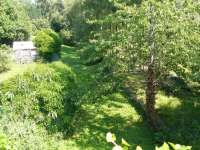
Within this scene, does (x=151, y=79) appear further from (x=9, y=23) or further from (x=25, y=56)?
(x=9, y=23)

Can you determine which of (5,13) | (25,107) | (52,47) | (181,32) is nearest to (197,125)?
(181,32)

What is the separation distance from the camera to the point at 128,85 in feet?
79.5

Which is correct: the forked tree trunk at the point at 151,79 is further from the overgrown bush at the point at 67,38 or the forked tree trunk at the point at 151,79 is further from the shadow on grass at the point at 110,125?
the overgrown bush at the point at 67,38

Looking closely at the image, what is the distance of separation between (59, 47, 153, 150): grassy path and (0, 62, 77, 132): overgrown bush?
0.99 metres

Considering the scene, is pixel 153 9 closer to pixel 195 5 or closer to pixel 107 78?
pixel 195 5

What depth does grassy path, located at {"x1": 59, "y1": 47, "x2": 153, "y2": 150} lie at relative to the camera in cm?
1691

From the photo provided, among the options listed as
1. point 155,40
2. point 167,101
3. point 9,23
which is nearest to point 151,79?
point 155,40

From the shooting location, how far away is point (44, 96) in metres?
16.3

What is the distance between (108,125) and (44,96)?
387 cm

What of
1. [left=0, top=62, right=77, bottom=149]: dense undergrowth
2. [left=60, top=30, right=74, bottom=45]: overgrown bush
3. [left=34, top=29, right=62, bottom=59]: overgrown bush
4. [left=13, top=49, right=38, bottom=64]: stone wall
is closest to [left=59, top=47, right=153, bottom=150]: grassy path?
[left=0, top=62, right=77, bottom=149]: dense undergrowth

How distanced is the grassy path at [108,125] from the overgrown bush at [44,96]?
99cm

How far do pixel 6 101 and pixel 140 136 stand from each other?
589 centimetres

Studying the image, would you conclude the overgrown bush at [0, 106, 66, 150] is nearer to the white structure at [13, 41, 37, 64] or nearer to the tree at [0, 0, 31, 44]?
the white structure at [13, 41, 37, 64]

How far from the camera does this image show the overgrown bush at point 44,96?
15.5 meters
